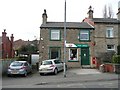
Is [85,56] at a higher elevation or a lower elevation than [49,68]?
higher

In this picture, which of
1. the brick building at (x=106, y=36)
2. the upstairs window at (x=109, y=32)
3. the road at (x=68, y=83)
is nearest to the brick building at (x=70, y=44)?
the brick building at (x=106, y=36)

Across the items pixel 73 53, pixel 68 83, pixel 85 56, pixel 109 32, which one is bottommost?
pixel 68 83

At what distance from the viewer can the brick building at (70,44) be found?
121ft

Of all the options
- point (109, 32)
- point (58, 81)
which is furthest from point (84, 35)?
point (58, 81)

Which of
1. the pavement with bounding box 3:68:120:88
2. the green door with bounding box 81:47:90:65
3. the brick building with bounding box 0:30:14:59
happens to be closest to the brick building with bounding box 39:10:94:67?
the green door with bounding box 81:47:90:65

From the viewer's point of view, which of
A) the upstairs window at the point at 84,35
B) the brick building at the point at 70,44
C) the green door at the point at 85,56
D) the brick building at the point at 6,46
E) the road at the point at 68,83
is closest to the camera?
the road at the point at 68,83

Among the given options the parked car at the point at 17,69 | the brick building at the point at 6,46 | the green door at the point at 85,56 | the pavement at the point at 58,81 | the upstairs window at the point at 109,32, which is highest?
the upstairs window at the point at 109,32

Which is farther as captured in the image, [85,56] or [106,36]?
[106,36]

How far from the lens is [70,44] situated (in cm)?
3716

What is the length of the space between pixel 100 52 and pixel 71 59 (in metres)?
4.11

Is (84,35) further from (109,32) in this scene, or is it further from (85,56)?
(109,32)

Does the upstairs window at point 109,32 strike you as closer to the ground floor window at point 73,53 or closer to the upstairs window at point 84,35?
the upstairs window at point 84,35

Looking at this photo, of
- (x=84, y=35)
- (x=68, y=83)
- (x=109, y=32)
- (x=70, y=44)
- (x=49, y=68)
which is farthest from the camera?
(x=109, y=32)

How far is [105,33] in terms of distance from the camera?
37594mm
